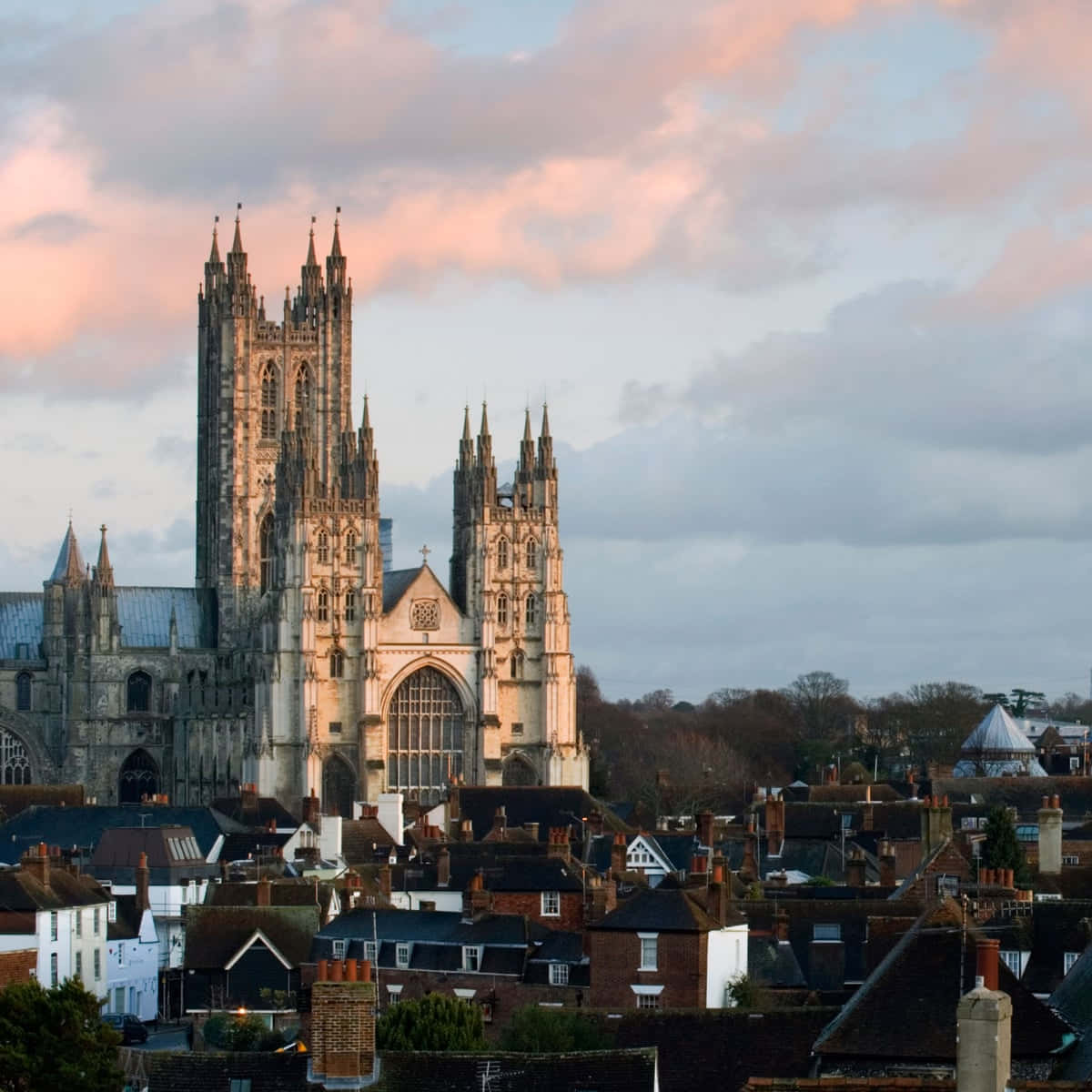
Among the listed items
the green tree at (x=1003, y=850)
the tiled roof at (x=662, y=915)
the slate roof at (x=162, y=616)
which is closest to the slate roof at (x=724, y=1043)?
the tiled roof at (x=662, y=915)

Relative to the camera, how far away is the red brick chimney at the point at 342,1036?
115 feet

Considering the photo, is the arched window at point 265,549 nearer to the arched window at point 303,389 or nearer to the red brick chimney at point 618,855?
the arched window at point 303,389

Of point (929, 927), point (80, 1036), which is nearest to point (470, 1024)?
point (80, 1036)

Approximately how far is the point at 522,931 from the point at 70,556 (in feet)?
348

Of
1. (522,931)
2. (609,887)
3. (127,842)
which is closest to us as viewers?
(522,931)

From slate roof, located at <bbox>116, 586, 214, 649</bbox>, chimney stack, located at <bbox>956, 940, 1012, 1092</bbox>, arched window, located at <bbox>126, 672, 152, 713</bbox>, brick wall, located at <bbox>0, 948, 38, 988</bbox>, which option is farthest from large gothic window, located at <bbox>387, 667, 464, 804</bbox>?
chimney stack, located at <bbox>956, 940, 1012, 1092</bbox>

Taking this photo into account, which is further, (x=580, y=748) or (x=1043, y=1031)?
(x=580, y=748)

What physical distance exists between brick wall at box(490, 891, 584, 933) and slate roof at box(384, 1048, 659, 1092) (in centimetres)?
2652

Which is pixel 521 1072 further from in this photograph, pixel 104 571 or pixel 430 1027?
pixel 104 571

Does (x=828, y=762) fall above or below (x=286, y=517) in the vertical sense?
below

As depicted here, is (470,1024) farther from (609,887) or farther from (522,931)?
(609,887)

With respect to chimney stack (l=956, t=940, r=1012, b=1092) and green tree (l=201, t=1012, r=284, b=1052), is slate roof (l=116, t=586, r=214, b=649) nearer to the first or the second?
green tree (l=201, t=1012, r=284, b=1052)

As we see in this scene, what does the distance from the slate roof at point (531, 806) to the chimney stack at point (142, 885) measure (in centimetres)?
2746

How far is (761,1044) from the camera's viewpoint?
42.5m
